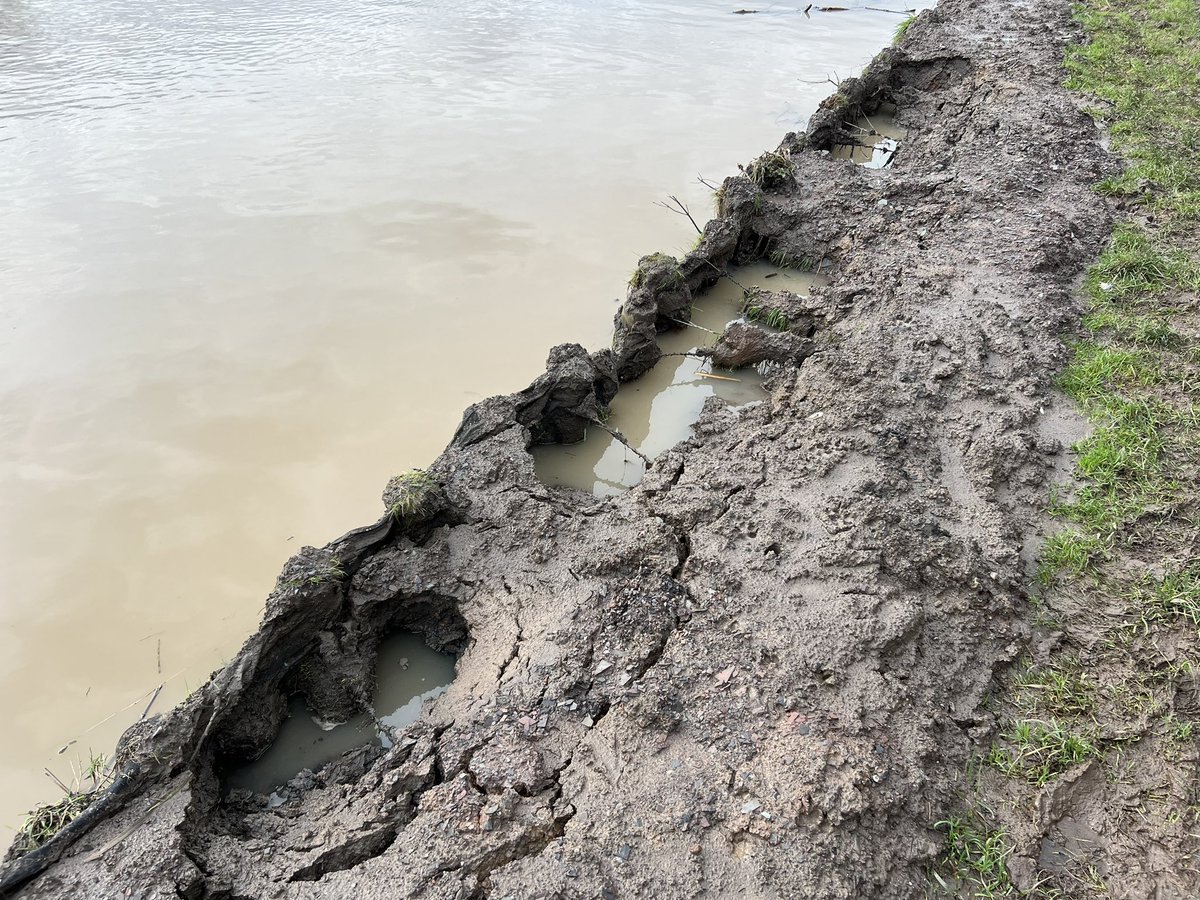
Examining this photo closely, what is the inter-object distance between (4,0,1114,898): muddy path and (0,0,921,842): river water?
77 cm

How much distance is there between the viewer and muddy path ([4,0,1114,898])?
2447mm

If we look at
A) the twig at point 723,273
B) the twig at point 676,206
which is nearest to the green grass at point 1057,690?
the twig at point 723,273

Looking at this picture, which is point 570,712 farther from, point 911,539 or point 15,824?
point 15,824

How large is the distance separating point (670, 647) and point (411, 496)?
5.10ft

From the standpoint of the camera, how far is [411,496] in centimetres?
369

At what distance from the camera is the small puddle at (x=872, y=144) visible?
28.9 ft

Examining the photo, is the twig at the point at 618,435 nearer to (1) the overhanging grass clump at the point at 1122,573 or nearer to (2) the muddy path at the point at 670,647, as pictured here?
(2) the muddy path at the point at 670,647

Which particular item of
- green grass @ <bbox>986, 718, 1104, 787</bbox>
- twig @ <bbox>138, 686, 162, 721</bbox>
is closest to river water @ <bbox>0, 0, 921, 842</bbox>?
twig @ <bbox>138, 686, 162, 721</bbox>

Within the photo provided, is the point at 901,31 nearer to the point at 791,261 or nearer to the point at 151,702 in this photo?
the point at 791,261

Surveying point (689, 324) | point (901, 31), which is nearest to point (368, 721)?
point (689, 324)

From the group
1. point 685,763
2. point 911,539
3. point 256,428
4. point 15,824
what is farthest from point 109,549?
point 911,539

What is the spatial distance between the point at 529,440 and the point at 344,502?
1.21m

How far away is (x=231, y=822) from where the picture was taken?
9.16 ft

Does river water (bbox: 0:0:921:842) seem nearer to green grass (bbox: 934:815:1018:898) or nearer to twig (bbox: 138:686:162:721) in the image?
twig (bbox: 138:686:162:721)
